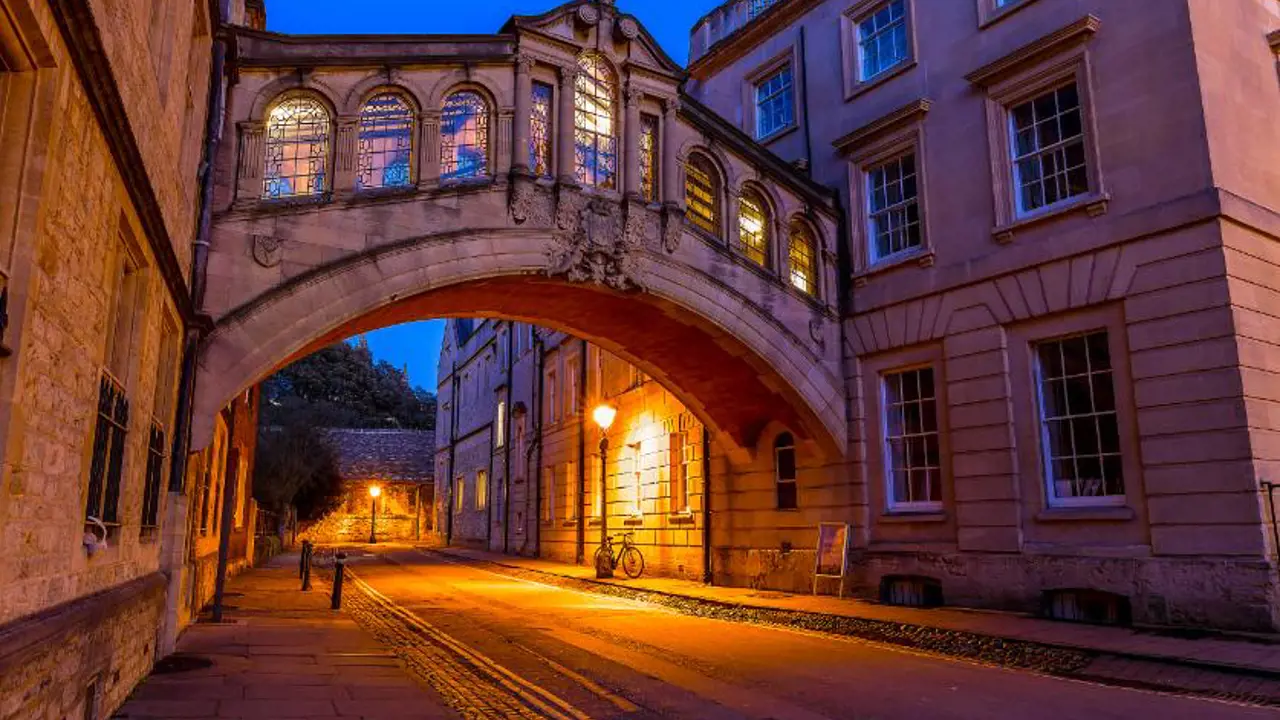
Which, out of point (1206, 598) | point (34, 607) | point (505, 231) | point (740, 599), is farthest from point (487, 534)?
point (34, 607)

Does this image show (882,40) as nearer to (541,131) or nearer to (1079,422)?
(541,131)

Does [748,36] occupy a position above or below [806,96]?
above

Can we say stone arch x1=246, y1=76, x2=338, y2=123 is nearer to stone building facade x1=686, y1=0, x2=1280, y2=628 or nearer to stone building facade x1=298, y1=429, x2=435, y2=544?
stone building facade x1=686, y1=0, x2=1280, y2=628

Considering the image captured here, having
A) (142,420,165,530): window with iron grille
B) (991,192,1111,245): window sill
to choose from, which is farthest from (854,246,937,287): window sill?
(142,420,165,530): window with iron grille

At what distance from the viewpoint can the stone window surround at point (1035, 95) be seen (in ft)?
44.3

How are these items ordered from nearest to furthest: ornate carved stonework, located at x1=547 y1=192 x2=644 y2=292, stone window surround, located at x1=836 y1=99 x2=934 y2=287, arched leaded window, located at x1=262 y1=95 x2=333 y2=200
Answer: arched leaded window, located at x1=262 y1=95 x2=333 y2=200 → ornate carved stonework, located at x1=547 y1=192 x2=644 y2=292 → stone window surround, located at x1=836 y1=99 x2=934 y2=287

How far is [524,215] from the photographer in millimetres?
14023

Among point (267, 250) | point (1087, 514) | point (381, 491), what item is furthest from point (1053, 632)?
point (381, 491)

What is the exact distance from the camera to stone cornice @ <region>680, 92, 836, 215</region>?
1631cm

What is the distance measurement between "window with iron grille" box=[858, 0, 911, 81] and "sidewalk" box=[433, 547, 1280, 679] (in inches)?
404

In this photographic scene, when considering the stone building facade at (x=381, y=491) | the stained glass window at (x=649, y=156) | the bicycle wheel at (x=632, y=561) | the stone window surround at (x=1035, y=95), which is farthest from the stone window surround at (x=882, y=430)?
the stone building facade at (x=381, y=491)

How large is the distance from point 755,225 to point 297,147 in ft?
A: 28.0

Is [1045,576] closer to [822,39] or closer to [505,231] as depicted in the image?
[505,231]

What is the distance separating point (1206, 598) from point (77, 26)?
42.7 feet
